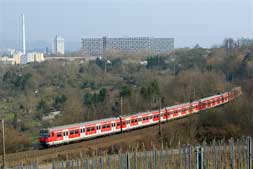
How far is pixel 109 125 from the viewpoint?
22.6 meters

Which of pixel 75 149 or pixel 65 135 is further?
pixel 65 135

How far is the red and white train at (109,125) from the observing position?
19828mm

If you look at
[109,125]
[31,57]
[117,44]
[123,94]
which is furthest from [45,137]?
[31,57]

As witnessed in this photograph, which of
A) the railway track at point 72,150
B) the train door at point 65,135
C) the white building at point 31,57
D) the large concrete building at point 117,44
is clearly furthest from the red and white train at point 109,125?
the white building at point 31,57

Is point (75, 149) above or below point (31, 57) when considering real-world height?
below

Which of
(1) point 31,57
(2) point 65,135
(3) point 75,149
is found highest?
(1) point 31,57

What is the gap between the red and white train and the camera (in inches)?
781

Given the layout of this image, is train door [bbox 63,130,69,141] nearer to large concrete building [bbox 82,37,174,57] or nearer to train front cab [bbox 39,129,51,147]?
train front cab [bbox 39,129,51,147]

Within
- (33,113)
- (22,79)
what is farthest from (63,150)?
(22,79)

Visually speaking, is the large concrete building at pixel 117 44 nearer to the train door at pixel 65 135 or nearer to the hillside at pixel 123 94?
the hillside at pixel 123 94

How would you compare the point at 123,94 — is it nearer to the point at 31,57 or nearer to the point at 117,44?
the point at 117,44

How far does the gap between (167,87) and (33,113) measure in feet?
36.0

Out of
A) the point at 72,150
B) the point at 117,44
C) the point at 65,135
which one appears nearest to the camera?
the point at 72,150

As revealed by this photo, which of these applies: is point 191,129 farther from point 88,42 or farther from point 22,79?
point 88,42
